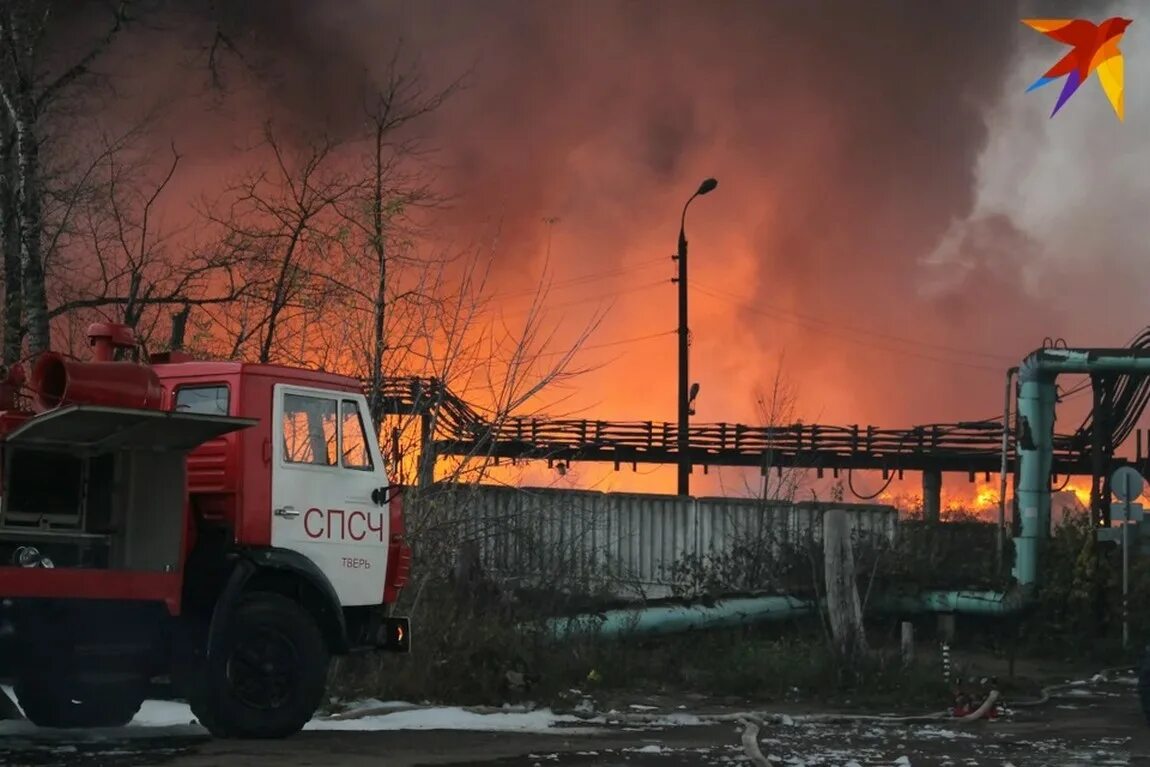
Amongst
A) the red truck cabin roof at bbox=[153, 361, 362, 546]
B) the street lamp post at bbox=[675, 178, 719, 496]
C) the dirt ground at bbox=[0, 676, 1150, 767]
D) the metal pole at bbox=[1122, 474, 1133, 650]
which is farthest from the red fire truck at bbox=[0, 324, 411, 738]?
the street lamp post at bbox=[675, 178, 719, 496]

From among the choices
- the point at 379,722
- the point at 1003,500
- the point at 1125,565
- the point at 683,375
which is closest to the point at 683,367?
the point at 683,375

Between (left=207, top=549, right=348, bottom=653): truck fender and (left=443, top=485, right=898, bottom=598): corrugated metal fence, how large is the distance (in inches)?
380

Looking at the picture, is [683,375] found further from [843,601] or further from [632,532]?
[843,601]

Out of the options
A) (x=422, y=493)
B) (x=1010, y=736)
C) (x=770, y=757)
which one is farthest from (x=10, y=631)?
(x=1010, y=736)

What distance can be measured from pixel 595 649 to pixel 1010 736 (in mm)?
5606

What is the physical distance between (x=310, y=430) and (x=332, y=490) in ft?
1.69

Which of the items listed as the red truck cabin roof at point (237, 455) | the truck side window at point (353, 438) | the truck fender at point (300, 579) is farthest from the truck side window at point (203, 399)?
the truck fender at point (300, 579)

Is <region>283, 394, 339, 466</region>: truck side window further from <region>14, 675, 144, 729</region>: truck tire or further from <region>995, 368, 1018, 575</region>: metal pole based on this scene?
<region>995, 368, 1018, 575</region>: metal pole

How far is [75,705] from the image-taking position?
487 inches

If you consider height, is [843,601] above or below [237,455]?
below

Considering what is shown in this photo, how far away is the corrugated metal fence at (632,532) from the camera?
76.4ft

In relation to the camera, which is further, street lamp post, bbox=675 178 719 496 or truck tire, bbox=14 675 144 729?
street lamp post, bbox=675 178 719 496

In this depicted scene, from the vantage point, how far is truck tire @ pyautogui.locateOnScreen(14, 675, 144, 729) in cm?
1170

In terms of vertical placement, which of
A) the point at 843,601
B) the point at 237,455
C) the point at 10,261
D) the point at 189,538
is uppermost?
the point at 10,261
